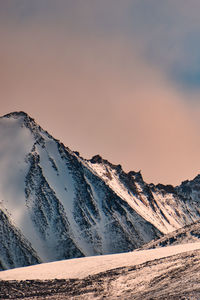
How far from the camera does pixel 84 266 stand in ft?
238

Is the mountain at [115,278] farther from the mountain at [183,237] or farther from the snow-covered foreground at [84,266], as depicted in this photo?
the mountain at [183,237]

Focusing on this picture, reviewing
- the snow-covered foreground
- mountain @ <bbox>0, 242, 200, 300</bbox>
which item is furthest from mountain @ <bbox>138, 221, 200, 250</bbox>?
mountain @ <bbox>0, 242, 200, 300</bbox>

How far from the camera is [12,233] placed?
19850 cm

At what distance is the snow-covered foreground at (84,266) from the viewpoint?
6944cm

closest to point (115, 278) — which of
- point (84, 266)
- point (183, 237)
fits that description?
point (84, 266)

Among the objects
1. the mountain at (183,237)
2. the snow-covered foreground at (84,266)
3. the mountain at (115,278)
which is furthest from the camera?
the mountain at (183,237)

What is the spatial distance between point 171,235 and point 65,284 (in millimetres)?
40204

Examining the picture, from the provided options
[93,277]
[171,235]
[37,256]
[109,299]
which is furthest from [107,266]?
[37,256]

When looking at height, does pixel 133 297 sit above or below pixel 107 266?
below

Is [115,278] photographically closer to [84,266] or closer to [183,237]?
[84,266]

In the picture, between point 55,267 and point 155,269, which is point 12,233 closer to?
point 55,267

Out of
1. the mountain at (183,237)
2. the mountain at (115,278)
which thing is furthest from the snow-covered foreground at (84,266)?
the mountain at (183,237)

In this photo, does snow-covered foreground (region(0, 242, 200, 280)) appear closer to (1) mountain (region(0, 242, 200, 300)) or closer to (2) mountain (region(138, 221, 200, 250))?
(1) mountain (region(0, 242, 200, 300))

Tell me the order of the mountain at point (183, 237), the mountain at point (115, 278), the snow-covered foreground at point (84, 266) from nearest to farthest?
the mountain at point (115, 278) → the snow-covered foreground at point (84, 266) → the mountain at point (183, 237)
